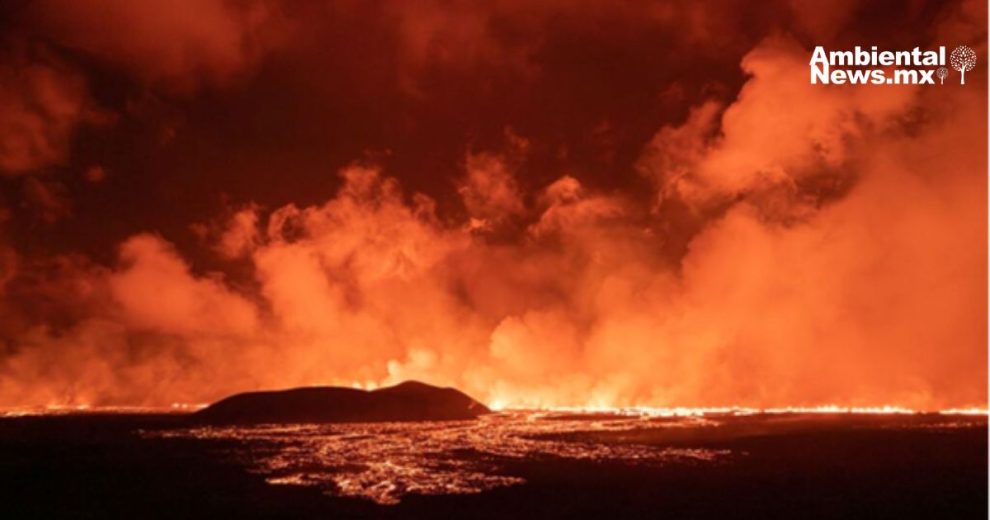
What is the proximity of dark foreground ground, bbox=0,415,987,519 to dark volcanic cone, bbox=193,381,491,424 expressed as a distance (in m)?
108

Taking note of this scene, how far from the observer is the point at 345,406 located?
182 m

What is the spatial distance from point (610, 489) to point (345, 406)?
15123 cm

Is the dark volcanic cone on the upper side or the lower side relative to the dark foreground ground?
lower

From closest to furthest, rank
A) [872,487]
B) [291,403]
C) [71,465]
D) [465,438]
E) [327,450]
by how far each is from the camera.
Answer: [872,487] → [71,465] → [327,450] → [465,438] → [291,403]

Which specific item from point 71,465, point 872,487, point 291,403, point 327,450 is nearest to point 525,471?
point 872,487

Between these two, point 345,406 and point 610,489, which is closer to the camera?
point 610,489

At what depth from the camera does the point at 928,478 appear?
40531 millimetres

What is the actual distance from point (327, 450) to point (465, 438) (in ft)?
71.2

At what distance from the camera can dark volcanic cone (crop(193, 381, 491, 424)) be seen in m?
169

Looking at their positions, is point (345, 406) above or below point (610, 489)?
below

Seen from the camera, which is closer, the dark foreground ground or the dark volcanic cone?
the dark foreground ground

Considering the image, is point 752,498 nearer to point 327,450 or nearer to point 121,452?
point 327,450

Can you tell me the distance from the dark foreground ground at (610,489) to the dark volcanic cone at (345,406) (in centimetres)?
10753

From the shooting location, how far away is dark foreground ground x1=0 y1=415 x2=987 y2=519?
111 feet
